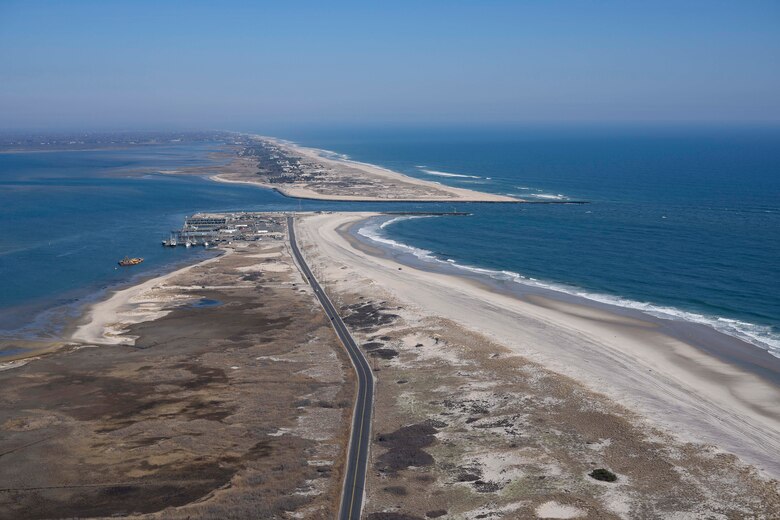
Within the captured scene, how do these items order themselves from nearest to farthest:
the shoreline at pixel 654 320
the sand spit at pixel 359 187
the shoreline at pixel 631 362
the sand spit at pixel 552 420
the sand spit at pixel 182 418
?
the sand spit at pixel 552 420 → the sand spit at pixel 182 418 → the shoreline at pixel 631 362 → the shoreline at pixel 654 320 → the sand spit at pixel 359 187

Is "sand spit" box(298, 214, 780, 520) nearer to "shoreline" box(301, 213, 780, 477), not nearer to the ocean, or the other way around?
"shoreline" box(301, 213, 780, 477)

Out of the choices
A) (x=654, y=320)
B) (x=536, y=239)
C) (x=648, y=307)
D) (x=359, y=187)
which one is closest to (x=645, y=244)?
(x=536, y=239)

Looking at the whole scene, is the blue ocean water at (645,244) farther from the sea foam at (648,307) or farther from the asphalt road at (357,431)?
the asphalt road at (357,431)

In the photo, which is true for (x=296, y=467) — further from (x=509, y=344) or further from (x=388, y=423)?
(x=509, y=344)

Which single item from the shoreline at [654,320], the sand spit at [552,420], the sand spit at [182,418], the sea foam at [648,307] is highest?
the sea foam at [648,307]

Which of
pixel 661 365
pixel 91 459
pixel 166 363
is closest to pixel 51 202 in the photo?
pixel 166 363

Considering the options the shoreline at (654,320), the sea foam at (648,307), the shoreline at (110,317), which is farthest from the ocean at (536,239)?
the shoreline at (110,317)
